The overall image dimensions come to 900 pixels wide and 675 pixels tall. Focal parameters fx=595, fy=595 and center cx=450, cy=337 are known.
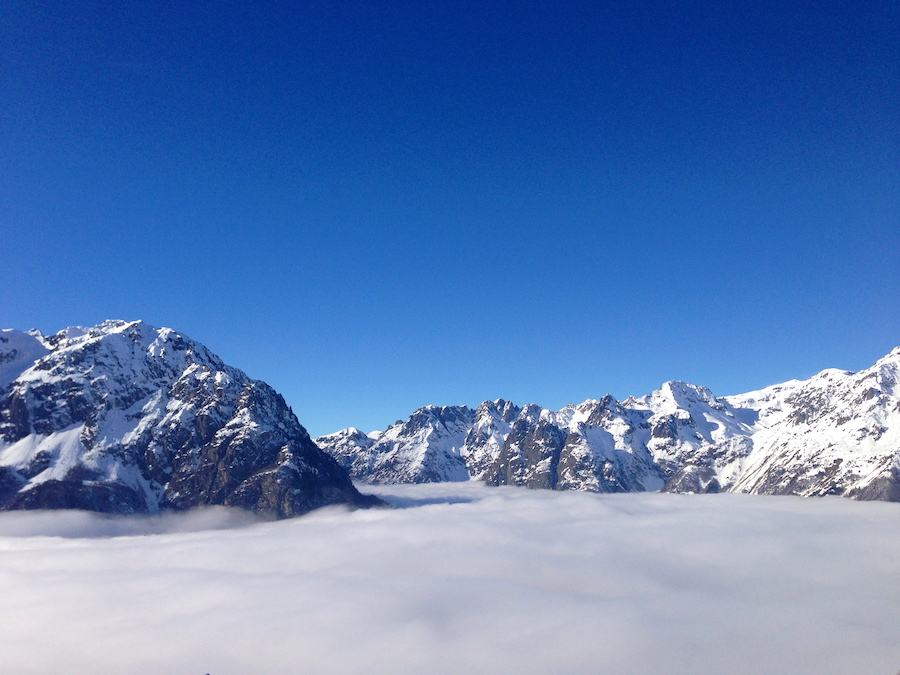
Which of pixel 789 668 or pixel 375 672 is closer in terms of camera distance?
pixel 375 672

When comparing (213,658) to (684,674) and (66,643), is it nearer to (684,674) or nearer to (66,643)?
(66,643)

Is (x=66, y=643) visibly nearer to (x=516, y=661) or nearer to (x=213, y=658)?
(x=213, y=658)

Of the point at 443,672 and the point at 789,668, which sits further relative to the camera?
the point at 789,668

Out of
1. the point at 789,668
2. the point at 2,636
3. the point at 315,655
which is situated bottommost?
the point at 789,668

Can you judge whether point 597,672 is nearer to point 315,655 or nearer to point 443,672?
point 443,672

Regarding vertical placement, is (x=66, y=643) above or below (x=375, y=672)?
above

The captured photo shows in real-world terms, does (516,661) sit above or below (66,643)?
below

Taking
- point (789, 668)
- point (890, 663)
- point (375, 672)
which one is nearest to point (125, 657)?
point (375, 672)

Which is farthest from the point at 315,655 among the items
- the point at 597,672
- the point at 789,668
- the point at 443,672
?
the point at 789,668
